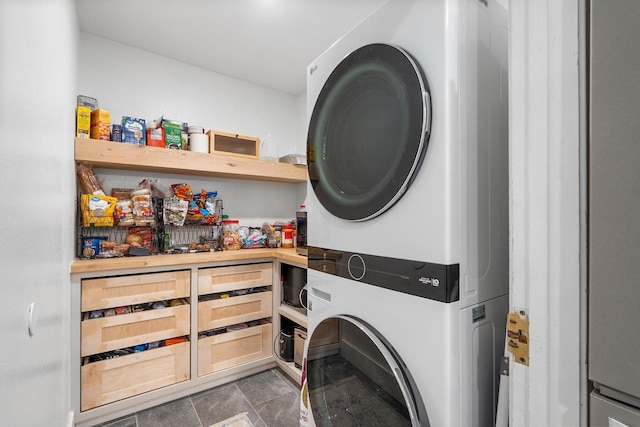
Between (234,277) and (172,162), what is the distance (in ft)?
3.00

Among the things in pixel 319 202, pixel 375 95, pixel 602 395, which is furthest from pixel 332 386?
pixel 375 95

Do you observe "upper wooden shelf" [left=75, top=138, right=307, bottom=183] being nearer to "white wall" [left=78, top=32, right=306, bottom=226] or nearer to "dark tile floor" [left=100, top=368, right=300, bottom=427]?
"white wall" [left=78, top=32, right=306, bottom=226]

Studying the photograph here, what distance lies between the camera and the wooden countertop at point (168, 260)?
64.4 inches

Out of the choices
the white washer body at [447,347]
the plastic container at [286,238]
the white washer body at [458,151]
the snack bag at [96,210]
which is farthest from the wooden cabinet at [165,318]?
the white washer body at [458,151]

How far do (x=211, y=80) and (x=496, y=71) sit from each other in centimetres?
239

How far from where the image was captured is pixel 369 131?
3.06 feet

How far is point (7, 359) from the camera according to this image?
1.82ft

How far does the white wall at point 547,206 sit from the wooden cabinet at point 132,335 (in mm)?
1863

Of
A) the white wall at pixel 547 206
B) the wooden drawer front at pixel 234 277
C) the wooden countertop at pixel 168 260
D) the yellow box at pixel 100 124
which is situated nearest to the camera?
the white wall at pixel 547 206

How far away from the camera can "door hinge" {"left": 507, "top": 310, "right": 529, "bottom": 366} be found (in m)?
0.63

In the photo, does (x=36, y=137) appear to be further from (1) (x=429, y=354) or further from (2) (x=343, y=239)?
(1) (x=429, y=354)

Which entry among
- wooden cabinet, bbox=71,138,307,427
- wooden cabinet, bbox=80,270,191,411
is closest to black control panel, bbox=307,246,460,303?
wooden cabinet, bbox=71,138,307,427

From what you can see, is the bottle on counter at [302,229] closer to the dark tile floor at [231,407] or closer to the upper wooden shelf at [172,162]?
the upper wooden shelf at [172,162]

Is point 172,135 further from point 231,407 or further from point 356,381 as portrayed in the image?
point 356,381
